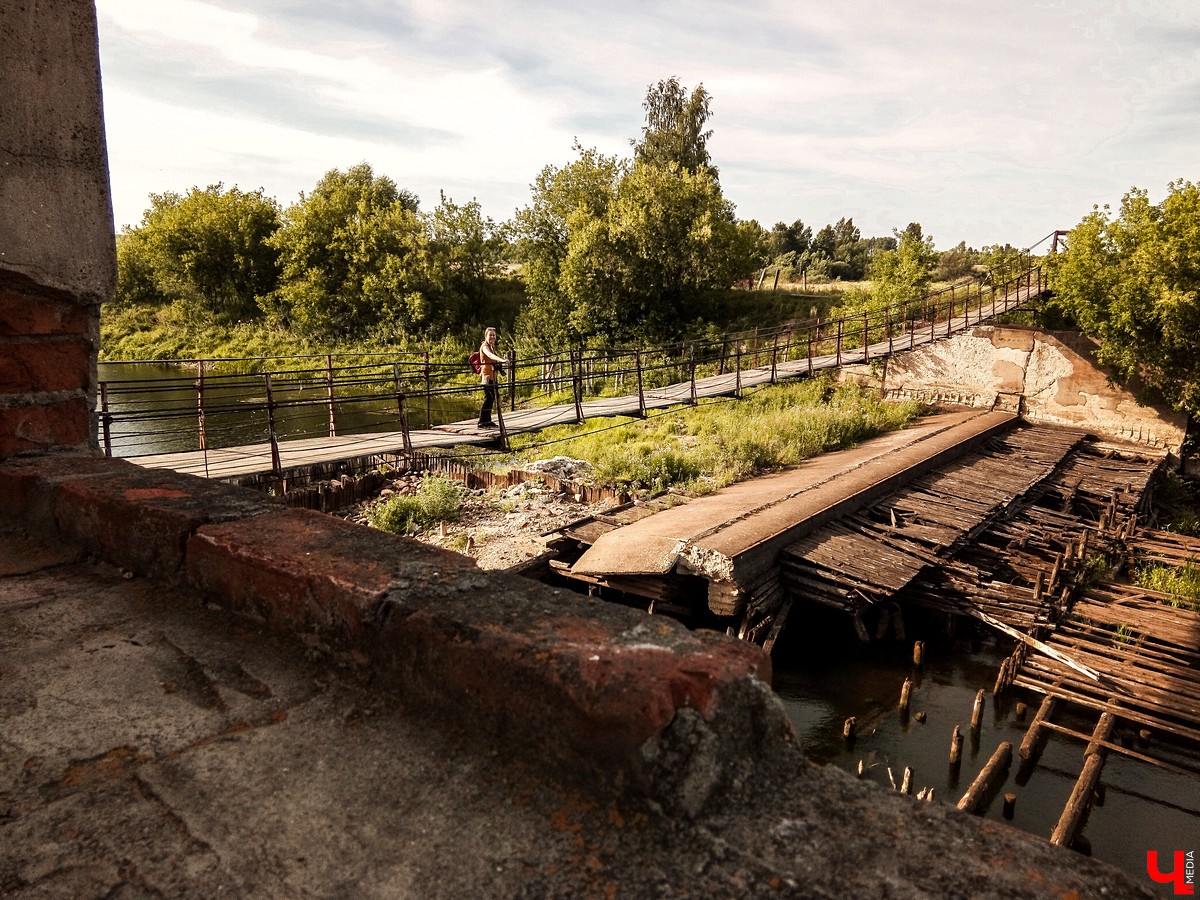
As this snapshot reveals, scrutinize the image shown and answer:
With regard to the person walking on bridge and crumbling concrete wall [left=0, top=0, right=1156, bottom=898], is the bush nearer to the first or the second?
the person walking on bridge

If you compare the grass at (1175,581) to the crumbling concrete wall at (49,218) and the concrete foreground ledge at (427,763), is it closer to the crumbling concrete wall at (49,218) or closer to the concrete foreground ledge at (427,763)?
the concrete foreground ledge at (427,763)

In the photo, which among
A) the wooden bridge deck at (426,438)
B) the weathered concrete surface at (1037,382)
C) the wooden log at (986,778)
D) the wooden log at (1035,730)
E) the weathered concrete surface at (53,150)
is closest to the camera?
the weathered concrete surface at (53,150)

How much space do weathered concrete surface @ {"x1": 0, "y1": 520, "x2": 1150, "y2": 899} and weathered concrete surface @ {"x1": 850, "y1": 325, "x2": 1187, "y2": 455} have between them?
18389 millimetres

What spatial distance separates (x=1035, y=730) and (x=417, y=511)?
9007 millimetres

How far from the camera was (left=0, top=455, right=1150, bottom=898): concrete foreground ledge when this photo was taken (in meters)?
1.25

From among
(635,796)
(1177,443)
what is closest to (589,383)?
(1177,443)

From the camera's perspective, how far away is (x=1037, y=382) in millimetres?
17469

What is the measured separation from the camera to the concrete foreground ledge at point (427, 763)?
1.25 m

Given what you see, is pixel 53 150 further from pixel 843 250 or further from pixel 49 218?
pixel 843 250

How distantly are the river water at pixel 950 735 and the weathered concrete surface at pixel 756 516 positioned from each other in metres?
1.67

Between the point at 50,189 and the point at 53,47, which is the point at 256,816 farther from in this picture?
the point at 53,47

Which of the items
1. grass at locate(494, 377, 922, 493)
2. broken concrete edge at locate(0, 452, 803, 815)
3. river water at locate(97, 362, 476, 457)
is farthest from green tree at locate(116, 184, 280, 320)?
broken concrete edge at locate(0, 452, 803, 815)

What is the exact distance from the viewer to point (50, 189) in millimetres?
2904

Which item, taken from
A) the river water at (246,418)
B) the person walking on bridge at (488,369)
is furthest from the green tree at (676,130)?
the person walking on bridge at (488,369)
